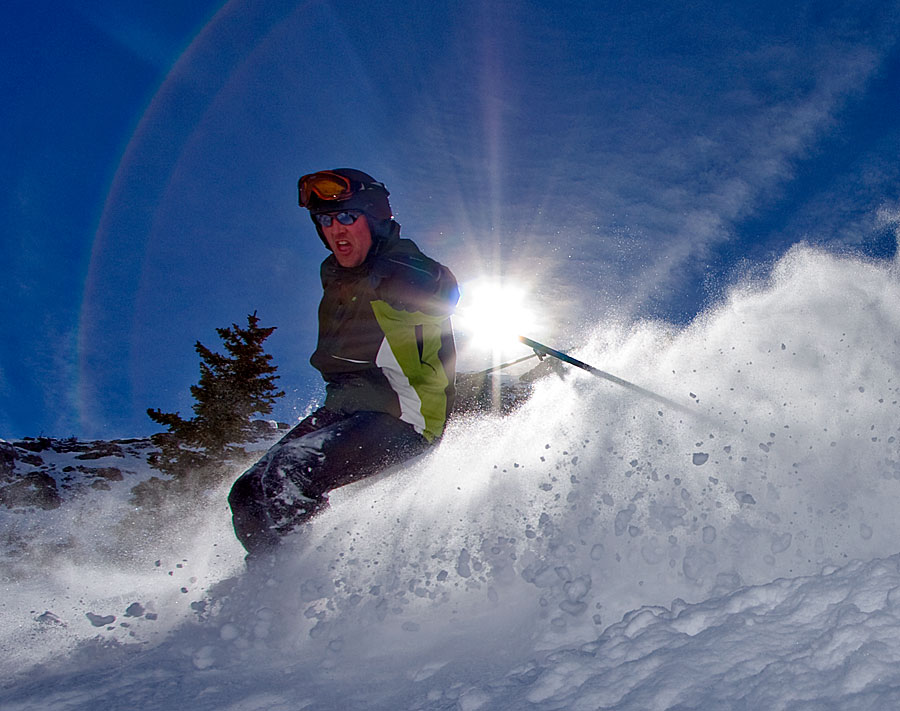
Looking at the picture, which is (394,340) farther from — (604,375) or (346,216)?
→ (604,375)

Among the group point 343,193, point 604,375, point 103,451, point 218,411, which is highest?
point 103,451

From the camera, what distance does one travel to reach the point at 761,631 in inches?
63.4

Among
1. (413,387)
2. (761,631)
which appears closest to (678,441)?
(413,387)

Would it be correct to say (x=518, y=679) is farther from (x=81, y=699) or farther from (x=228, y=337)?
(x=228, y=337)

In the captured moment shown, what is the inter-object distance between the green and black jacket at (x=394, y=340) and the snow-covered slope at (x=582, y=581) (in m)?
0.87

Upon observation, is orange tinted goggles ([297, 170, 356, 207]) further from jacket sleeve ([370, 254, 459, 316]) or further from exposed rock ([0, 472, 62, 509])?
exposed rock ([0, 472, 62, 509])

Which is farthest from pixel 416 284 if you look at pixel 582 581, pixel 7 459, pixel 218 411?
pixel 7 459

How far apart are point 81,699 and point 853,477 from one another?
13.6ft

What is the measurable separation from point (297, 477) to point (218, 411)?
1810 centimetres

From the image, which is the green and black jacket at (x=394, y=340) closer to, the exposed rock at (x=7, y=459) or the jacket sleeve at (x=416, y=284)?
the jacket sleeve at (x=416, y=284)

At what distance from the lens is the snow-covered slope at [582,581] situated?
1.60m

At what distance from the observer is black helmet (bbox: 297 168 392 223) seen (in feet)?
15.4

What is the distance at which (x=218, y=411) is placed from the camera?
65.8 feet

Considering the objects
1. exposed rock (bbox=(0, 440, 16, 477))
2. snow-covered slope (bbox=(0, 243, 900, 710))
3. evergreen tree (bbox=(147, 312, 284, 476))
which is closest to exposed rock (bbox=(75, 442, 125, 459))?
exposed rock (bbox=(0, 440, 16, 477))
